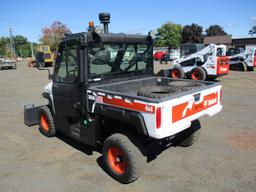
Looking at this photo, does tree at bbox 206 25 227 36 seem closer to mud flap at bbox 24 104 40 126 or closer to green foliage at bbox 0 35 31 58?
green foliage at bbox 0 35 31 58

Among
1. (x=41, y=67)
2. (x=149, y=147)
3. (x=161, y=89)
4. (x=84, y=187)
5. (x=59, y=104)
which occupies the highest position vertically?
(x=41, y=67)

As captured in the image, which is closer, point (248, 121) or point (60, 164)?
point (60, 164)

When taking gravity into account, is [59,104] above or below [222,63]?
below

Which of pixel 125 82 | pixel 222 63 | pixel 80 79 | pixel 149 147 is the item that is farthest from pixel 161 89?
pixel 222 63

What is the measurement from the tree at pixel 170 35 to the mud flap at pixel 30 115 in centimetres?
6210

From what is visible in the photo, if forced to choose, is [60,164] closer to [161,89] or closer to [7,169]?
[7,169]

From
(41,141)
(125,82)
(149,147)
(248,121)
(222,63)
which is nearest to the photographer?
(149,147)

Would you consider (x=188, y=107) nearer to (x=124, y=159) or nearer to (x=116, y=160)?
(x=124, y=159)

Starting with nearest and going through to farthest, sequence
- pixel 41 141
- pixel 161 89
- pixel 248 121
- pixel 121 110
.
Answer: pixel 121 110
pixel 161 89
pixel 41 141
pixel 248 121

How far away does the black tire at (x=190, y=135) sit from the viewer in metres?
4.18

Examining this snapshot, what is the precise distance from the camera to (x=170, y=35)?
66.8m

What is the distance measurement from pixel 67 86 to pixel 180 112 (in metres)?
1.97

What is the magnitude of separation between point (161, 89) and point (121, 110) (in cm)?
95

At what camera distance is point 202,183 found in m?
3.21
